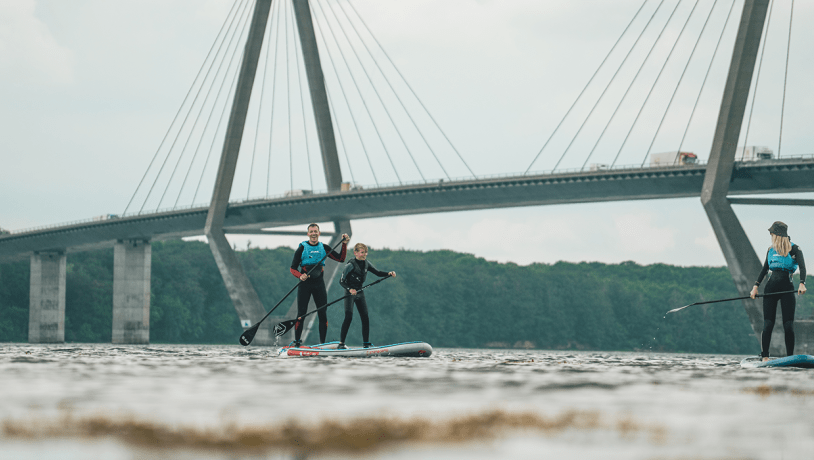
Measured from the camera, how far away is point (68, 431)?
208 inches

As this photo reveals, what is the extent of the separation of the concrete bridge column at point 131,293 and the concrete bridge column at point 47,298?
29.5 feet

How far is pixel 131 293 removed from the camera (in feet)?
242

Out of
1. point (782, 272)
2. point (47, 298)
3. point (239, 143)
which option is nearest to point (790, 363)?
point (782, 272)

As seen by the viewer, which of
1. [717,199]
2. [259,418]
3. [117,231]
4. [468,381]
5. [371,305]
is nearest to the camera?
[259,418]

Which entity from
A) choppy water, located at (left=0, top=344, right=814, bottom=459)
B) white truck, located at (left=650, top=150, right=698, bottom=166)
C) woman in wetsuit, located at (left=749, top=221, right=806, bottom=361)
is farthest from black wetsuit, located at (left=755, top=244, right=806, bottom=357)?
white truck, located at (left=650, top=150, right=698, bottom=166)

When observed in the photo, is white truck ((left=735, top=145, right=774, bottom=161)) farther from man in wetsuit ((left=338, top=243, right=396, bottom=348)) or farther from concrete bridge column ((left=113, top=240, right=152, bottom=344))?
concrete bridge column ((left=113, top=240, right=152, bottom=344))

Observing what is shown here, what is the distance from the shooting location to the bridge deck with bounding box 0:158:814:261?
45.8 meters

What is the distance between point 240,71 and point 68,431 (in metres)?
52.0

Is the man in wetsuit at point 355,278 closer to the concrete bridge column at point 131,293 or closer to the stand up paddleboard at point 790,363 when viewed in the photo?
the stand up paddleboard at point 790,363

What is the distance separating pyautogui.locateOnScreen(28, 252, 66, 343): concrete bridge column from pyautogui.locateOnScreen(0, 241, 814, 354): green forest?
543 inches

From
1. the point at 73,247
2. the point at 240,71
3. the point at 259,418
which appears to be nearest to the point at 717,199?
the point at 240,71

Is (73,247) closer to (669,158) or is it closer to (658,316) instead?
(669,158)

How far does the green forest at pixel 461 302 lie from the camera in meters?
99.0

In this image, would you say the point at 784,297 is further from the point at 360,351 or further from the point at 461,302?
the point at 461,302
